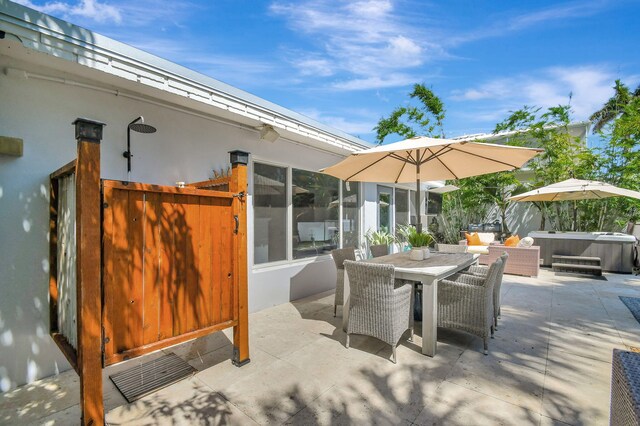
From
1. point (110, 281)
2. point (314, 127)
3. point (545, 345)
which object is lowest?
point (545, 345)

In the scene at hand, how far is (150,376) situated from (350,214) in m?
4.92

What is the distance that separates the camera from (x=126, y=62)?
2.79 meters

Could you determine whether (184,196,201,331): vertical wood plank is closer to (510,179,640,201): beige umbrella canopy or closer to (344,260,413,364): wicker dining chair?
(344,260,413,364): wicker dining chair

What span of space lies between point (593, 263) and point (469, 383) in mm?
7122

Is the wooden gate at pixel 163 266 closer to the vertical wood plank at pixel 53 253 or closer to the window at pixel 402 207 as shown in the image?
the vertical wood plank at pixel 53 253

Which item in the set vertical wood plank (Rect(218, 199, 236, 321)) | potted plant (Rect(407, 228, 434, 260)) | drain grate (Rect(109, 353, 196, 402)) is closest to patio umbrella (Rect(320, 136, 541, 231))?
potted plant (Rect(407, 228, 434, 260))

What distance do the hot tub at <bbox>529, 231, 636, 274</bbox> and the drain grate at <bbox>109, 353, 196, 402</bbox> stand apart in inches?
370

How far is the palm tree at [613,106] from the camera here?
444 inches

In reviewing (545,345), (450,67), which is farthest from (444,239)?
(545,345)

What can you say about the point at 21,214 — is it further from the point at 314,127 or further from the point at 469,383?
the point at 469,383

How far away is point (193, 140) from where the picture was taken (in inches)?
155

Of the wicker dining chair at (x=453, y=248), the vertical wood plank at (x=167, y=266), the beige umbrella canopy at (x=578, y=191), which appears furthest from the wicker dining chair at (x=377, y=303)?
the beige umbrella canopy at (x=578, y=191)

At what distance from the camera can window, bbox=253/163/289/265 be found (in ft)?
15.5

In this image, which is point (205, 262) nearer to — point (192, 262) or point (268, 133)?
point (192, 262)
